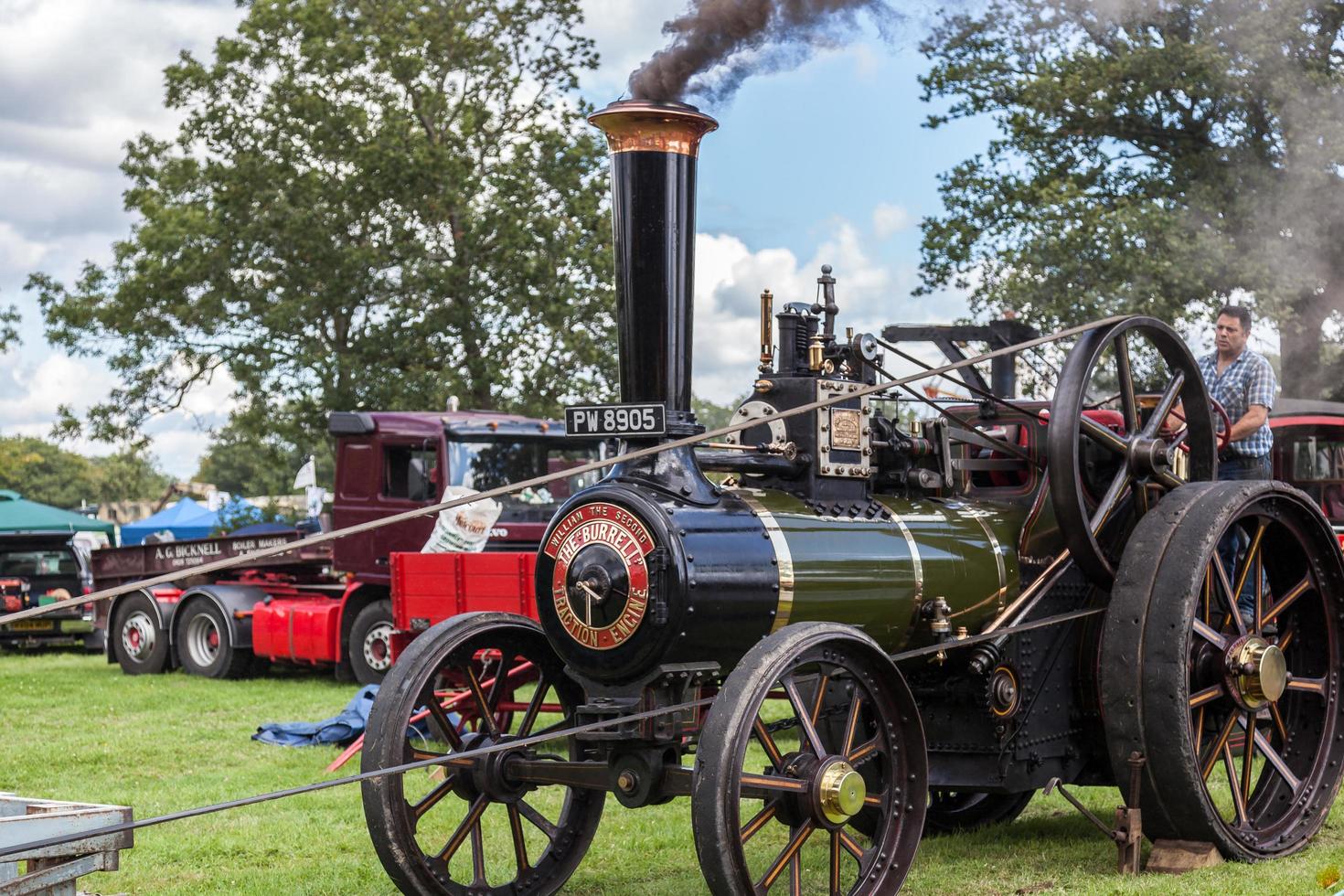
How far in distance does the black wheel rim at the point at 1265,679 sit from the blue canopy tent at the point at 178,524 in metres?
20.6

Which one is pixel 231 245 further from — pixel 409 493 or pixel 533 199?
pixel 409 493

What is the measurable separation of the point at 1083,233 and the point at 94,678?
33.1ft

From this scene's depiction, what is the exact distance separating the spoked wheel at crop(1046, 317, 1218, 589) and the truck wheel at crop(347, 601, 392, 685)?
7.27 metres

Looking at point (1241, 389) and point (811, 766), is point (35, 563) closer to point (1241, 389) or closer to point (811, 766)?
point (1241, 389)

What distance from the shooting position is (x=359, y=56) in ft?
67.7

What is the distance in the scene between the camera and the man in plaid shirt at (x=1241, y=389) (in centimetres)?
649

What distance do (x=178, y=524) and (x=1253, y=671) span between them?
877 inches

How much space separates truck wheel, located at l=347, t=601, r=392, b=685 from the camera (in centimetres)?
1181

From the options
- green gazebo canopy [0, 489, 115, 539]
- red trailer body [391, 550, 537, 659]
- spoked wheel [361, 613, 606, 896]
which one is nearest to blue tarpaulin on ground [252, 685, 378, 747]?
red trailer body [391, 550, 537, 659]

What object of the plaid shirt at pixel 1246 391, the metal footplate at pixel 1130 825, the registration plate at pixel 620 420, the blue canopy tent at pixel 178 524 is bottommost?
the metal footplate at pixel 1130 825

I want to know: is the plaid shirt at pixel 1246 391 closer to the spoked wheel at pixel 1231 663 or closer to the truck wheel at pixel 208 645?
the spoked wheel at pixel 1231 663

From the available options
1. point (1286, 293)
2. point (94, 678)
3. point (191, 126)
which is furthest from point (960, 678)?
point (191, 126)

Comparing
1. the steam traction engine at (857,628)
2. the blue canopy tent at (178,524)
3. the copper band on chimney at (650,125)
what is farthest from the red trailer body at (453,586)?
the blue canopy tent at (178,524)

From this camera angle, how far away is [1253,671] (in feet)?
17.0
